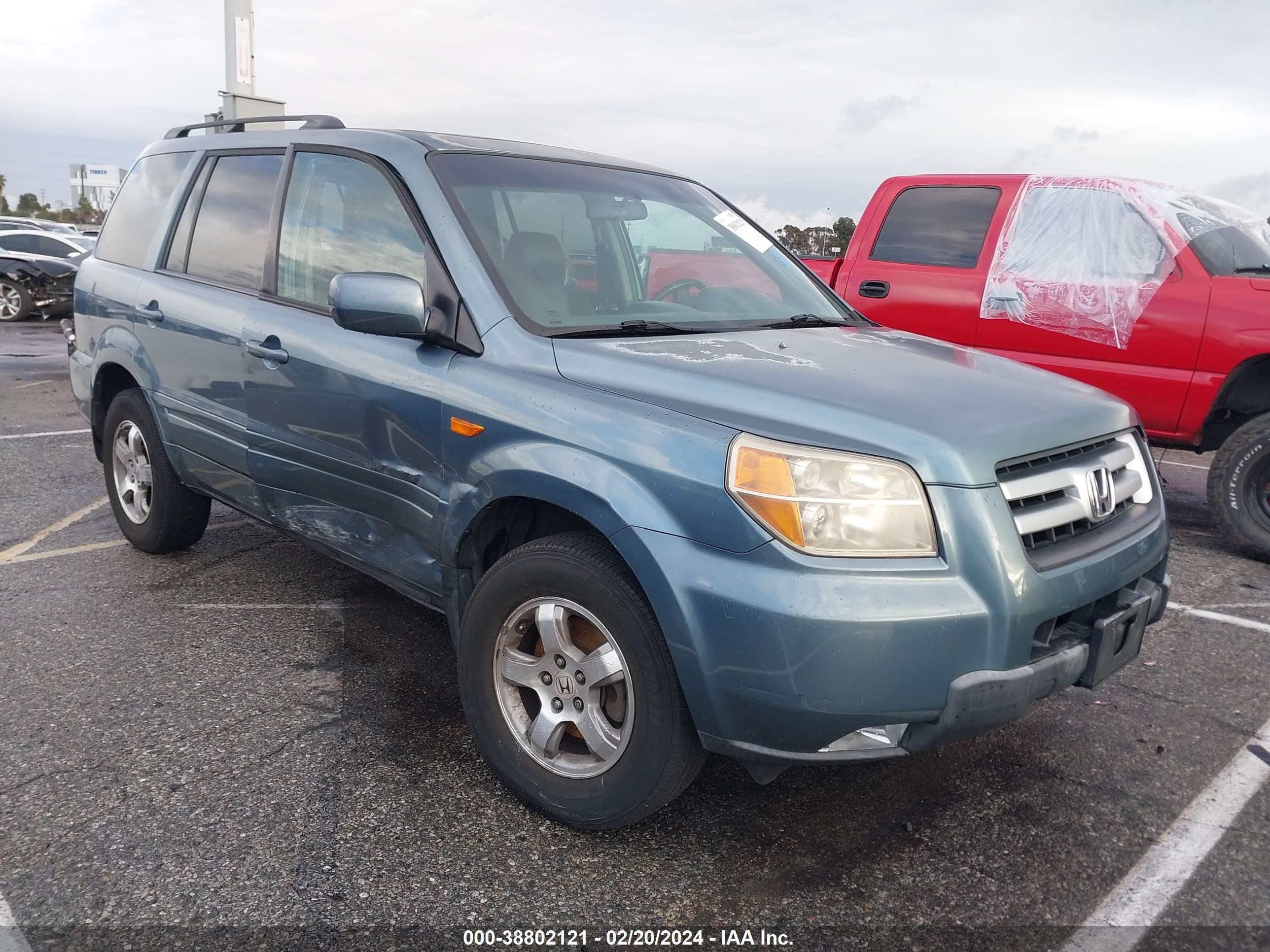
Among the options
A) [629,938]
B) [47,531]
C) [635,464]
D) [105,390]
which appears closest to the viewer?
[629,938]

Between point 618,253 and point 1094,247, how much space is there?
3.51 meters

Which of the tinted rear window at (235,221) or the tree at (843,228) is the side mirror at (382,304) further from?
the tree at (843,228)

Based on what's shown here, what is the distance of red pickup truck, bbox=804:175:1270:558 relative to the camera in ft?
17.8

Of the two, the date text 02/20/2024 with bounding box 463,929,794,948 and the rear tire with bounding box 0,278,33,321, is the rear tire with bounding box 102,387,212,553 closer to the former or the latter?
the date text 02/20/2024 with bounding box 463,929,794,948

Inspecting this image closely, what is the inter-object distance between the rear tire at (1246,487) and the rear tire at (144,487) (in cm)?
510

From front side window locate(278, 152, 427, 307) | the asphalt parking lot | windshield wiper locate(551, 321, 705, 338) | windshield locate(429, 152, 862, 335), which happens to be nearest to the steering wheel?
windshield locate(429, 152, 862, 335)

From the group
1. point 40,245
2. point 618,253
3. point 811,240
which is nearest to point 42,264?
point 40,245

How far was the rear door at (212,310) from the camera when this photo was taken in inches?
152

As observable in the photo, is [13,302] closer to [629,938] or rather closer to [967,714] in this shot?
[629,938]

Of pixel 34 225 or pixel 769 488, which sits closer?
pixel 769 488

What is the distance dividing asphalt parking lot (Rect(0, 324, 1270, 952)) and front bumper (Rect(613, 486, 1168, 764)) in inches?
18.0

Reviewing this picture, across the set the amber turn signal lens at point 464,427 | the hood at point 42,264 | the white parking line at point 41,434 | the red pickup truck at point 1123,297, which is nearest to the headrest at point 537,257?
the amber turn signal lens at point 464,427

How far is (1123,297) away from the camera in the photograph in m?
5.61

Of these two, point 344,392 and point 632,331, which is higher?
point 632,331
